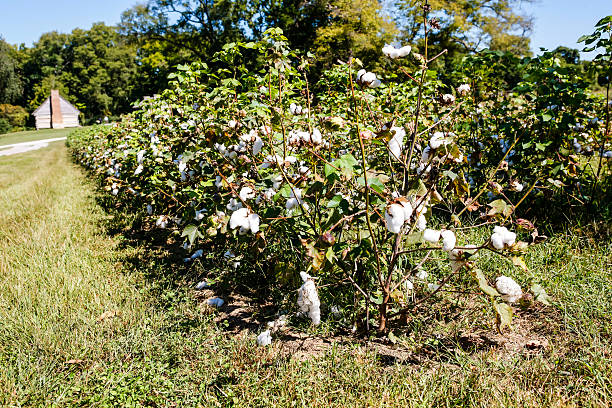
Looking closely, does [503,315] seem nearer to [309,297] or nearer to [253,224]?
[309,297]

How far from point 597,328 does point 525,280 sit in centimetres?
50

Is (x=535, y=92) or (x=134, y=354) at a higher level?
(x=535, y=92)

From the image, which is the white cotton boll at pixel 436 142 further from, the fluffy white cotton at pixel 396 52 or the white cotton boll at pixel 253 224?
the white cotton boll at pixel 253 224

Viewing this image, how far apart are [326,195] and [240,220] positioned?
0.42 meters

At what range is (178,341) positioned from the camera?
6.11 ft

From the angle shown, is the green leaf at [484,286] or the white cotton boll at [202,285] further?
the white cotton boll at [202,285]

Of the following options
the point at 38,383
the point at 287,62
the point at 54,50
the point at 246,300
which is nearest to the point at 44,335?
the point at 38,383

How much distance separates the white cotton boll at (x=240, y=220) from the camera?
5.03ft

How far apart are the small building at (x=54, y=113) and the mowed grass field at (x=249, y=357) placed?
174ft

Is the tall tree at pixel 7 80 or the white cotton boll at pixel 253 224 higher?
the tall tree at pixel 7 80

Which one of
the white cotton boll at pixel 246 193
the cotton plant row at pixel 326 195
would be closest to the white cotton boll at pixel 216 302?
the cotton plant row at pixel 326 195

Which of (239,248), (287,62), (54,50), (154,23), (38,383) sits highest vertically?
(54,50)

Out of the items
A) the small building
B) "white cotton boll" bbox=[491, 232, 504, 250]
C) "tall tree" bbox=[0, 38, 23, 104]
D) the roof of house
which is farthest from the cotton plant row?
"tall tree" bbox=[0, 38, 23, 104]

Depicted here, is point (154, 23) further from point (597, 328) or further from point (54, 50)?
point (54, 50)
